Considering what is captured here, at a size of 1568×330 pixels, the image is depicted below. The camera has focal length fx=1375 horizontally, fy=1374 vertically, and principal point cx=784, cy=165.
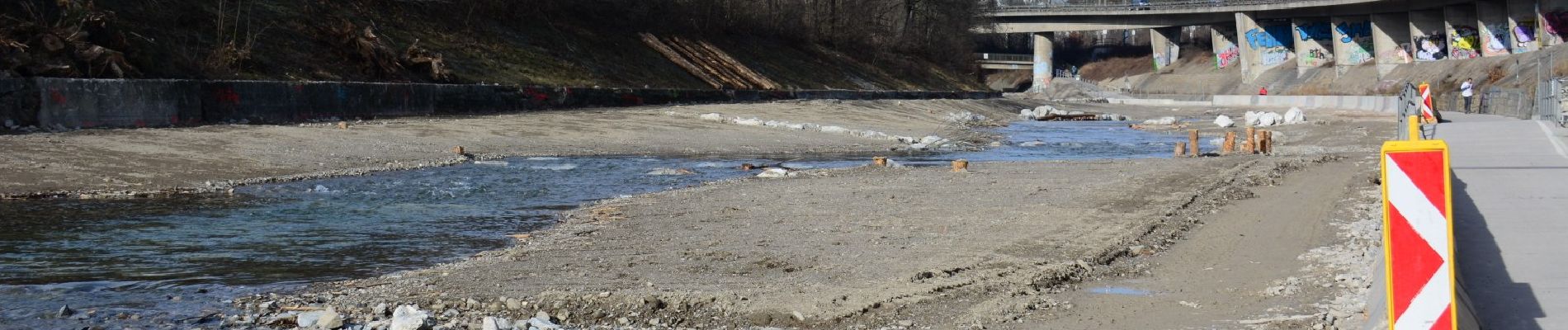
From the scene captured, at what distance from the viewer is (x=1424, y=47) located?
265 feet

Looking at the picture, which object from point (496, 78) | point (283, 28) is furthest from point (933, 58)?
point (283, 28)

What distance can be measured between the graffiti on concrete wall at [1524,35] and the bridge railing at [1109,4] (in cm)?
2511

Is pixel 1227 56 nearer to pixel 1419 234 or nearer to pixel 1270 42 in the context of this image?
pixel 1270 42

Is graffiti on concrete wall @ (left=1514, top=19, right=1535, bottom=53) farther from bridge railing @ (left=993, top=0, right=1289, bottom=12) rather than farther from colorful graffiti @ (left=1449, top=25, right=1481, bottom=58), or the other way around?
bridge railing @ (left=993, top=0, right=1289, bottom=12)

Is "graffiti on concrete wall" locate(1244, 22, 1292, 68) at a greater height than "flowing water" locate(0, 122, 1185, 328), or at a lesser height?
greater

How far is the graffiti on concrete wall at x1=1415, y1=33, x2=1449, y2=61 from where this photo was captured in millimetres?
79812

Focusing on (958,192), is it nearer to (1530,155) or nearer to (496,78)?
(1530,155)

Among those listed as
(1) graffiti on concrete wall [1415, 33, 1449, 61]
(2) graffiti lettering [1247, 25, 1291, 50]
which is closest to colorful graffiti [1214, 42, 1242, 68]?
(2) graffiti lettering [1247, 25, 1291, 50]

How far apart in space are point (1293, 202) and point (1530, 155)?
12.2 ft

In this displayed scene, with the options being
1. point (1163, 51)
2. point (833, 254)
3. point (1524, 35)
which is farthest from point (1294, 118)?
point (1163, 51)

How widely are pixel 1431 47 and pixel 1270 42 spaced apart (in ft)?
62.5

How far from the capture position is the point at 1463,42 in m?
76.4

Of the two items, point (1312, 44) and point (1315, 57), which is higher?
point (1312, 44)

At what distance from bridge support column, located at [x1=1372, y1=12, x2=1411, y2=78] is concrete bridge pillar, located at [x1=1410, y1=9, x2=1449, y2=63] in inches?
83.7
